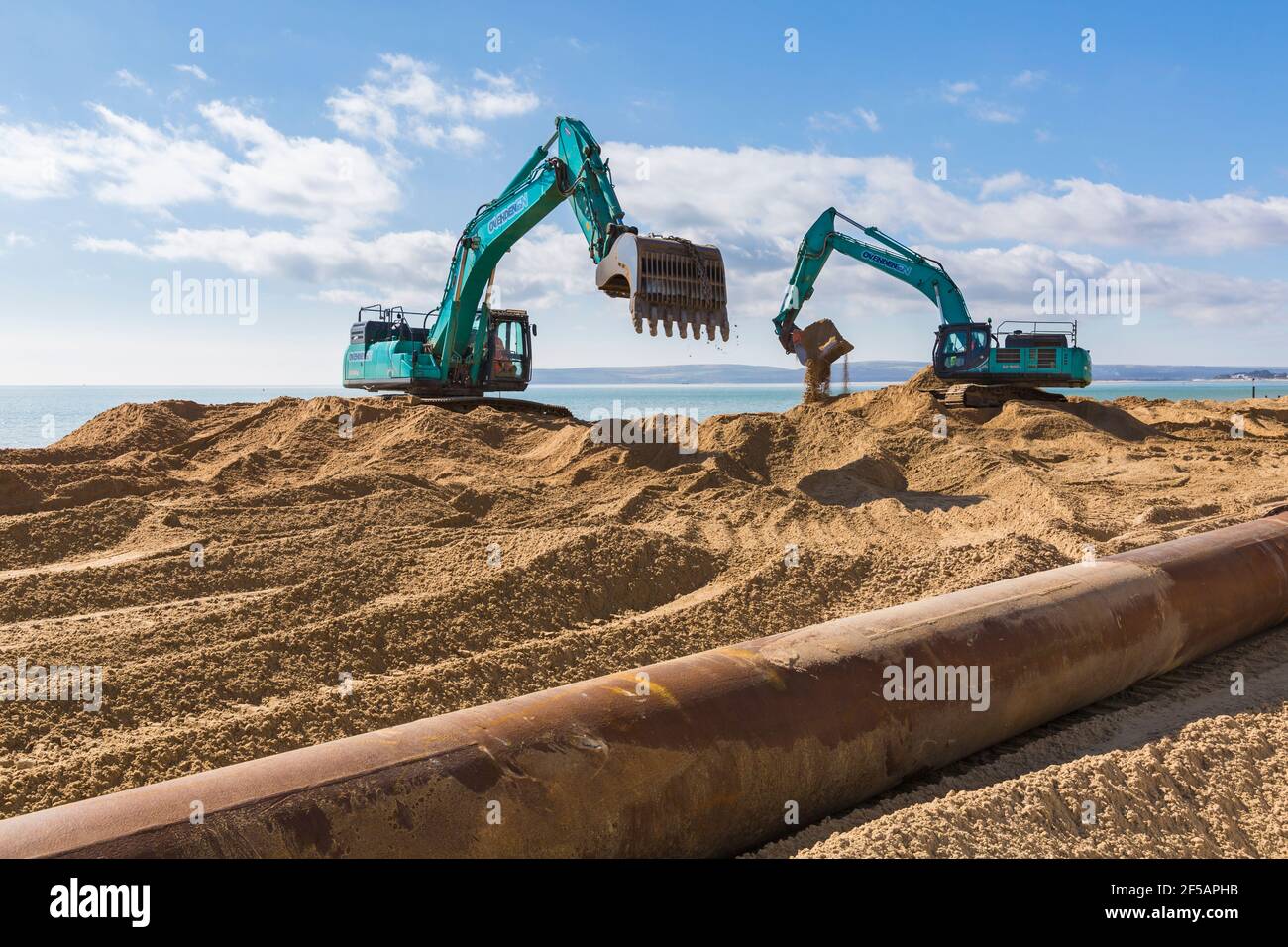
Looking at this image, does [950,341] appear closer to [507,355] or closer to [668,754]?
[507,355]

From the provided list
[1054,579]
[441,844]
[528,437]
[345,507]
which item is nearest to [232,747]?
[441,844]

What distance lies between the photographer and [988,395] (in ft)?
72.5

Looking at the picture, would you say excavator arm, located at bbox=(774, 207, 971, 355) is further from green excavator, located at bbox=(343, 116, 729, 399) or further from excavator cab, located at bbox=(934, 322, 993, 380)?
green excavator, located at bbox=(343, 116, 729, 399)

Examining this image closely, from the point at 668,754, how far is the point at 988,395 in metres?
20.8

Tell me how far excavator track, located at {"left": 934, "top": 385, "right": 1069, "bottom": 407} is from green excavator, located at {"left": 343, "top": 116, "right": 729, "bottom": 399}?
945cm

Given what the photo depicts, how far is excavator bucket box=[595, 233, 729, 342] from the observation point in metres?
12.3

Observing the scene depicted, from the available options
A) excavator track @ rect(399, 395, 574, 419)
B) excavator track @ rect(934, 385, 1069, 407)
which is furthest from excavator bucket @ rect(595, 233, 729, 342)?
excavator track @ rect(934, 385, 1069, 407)

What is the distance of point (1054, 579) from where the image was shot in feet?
15.4

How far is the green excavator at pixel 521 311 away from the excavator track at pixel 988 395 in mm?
9452

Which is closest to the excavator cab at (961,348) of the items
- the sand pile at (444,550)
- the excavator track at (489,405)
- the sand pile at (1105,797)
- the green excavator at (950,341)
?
the green excavator at (950,341)
